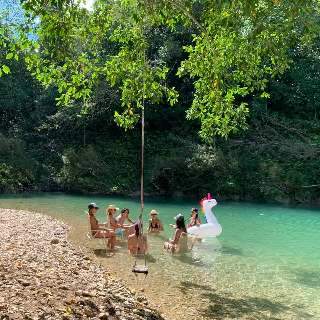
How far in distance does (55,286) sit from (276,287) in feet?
15.9

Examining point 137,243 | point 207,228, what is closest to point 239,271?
point 137,243

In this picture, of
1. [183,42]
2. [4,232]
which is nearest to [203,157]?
[183,42]

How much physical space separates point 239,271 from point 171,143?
62.5 ft

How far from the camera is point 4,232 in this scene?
14.0 meters

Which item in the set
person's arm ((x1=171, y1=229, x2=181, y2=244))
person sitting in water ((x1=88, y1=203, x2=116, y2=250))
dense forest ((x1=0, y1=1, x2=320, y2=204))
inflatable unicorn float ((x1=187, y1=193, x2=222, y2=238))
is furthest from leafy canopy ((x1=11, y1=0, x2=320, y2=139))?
dense forest ((x1=0, y1=1, x2=320, y2=204))

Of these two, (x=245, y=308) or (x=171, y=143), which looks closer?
(x=245, y=308)

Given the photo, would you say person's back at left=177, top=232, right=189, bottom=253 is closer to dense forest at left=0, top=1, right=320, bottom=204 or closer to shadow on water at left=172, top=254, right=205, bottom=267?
shadow on water at left=172, top=254, right=205, bottom=267

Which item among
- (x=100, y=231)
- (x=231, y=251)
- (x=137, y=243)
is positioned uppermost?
(x=100, y=231)

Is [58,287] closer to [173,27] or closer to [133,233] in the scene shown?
[173,27]

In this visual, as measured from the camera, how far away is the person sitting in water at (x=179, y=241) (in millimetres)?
13080

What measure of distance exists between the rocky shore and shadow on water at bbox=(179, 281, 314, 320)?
120 cm

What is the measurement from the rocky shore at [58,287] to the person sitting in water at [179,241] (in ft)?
7.82

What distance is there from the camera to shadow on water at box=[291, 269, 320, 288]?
10445 mm

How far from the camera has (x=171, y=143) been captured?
30.0 m
